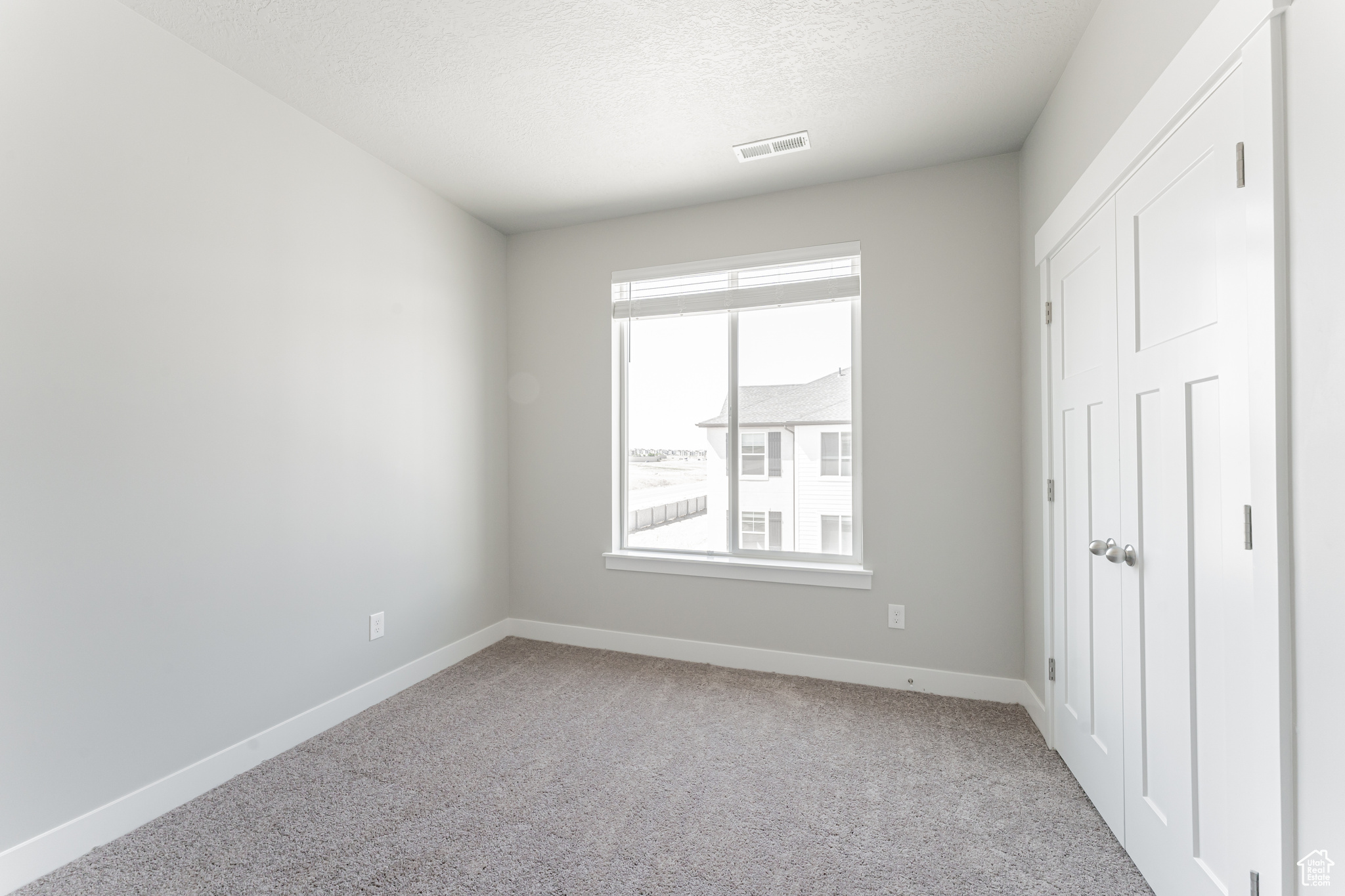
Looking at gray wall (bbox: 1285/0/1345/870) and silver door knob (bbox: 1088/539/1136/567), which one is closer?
gray wall (bbox: 1285/0/1345/870)

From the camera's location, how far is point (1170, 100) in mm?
1365

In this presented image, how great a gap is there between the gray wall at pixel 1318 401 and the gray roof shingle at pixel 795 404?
6.86 feet

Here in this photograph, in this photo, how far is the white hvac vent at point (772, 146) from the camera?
102 inches

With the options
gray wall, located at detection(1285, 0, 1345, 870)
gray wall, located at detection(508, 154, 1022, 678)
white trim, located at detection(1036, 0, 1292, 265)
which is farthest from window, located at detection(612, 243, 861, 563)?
gray wall, located at detection(1285, 0, 1345, 870)

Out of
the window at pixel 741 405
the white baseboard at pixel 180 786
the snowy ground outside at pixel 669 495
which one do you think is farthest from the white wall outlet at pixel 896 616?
the white baseboard at pixel 180 786

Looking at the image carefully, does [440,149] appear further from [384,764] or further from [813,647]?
[813,647]

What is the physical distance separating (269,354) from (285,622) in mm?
1072

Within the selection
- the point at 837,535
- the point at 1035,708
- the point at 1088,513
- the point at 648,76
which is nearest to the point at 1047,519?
the point at 1088,513

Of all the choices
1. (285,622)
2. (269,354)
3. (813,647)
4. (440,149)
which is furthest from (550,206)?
(813,647)

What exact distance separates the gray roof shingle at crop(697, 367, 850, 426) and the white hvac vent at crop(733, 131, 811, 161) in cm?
112

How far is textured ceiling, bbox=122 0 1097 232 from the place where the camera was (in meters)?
1.87

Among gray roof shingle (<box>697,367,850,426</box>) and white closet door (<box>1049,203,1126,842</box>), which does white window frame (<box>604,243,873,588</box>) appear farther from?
white closet door (<box>1049,203,1126,842</box>)

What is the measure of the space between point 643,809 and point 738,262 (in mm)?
2610

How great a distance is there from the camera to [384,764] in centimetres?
220
